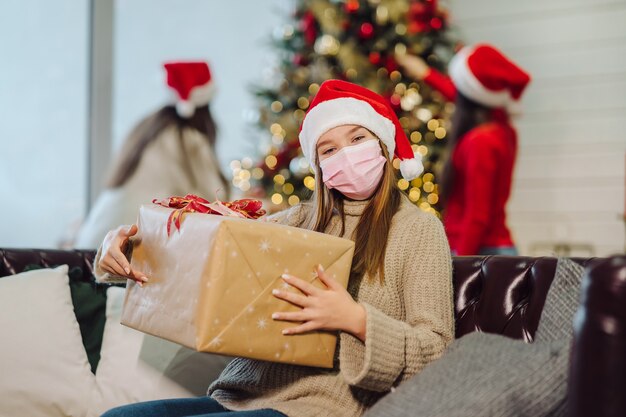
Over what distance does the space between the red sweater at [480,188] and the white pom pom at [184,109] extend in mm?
1346

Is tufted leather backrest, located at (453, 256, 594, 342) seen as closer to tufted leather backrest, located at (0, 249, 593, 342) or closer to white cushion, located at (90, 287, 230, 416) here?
tufted leather backrest, located at (0, 249, 593, 342)

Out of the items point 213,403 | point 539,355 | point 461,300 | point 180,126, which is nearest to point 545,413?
point 539,355

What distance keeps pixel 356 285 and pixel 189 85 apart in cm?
237

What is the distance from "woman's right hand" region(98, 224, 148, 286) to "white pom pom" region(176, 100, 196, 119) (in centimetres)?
207

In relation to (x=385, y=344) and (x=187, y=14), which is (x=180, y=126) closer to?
(x=187, y=14)

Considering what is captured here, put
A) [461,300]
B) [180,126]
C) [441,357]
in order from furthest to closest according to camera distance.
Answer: [180,126], [461,300], [441,357]

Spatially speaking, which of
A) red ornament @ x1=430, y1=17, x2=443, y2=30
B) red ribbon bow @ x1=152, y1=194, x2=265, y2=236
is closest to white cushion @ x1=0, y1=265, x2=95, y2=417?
red ribbon bow @ x1=152, y1=194, x2=265, y2=236

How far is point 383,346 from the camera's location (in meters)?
1.44

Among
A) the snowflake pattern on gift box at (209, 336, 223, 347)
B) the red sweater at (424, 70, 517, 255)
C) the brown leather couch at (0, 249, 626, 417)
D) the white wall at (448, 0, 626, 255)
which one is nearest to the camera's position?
the brown leather couch at (0, 249, 626, 417)

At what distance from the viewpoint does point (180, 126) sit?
368 cm

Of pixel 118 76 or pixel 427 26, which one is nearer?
pixel 427 26

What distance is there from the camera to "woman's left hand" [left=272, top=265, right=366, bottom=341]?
55.8 inches

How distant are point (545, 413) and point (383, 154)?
2.39 feet

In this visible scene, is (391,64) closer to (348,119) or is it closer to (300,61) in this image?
(300,61)
